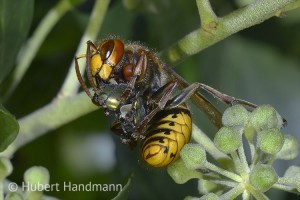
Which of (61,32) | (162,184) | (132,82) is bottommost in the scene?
(162,184)

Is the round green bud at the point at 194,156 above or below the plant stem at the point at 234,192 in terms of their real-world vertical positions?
above

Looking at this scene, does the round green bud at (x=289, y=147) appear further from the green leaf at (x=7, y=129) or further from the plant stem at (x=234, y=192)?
the green leaf at (x=7, y=129)

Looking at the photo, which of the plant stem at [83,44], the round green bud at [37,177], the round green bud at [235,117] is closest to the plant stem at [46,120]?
the plant stem at [83,44]

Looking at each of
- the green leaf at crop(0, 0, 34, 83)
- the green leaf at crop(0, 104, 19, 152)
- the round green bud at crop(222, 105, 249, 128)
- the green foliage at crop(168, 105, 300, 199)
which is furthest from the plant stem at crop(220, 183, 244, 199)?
the green leaf at crop(0, 0, 34, 83)

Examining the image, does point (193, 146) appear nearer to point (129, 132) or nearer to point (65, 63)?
point (129, 132)

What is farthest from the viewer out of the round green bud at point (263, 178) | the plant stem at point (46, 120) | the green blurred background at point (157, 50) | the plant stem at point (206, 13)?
the green blurred background at point (157, 50)

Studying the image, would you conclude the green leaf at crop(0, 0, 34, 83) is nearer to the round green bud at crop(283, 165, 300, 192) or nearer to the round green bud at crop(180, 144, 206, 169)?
the round green bud at crop(180, 144, 206, 169)

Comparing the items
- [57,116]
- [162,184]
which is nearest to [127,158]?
[162,184]

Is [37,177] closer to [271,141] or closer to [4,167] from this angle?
[4,167]
